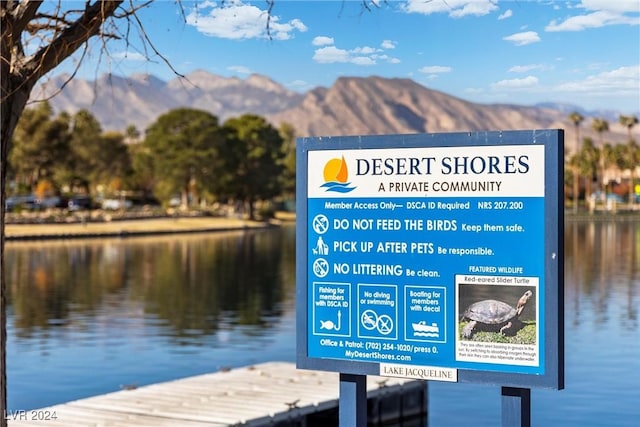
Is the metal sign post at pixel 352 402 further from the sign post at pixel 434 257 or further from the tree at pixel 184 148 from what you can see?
the tree at pixel 184 148

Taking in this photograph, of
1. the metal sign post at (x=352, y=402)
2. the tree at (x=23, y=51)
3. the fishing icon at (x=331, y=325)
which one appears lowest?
the metal sign post at (x=352, y=402)

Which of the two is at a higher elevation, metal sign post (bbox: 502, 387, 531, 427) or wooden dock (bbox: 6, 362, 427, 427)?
metal sign post (bbox: 502, 387, 531, 427)

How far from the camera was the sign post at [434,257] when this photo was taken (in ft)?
30.7

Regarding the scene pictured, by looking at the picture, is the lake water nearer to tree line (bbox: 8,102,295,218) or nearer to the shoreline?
the shoreline

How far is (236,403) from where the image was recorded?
57.6 ft

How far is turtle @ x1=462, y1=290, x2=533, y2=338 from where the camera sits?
9.46 meters

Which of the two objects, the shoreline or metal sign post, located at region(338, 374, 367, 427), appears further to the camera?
the shoreline

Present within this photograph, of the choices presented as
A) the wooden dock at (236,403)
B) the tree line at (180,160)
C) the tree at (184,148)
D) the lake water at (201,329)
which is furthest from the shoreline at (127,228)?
the wooden dock at (236,403)

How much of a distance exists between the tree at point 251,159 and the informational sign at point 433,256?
4958 inches

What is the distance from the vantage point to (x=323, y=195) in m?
10.3

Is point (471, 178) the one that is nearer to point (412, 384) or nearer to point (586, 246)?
point (412, 384)

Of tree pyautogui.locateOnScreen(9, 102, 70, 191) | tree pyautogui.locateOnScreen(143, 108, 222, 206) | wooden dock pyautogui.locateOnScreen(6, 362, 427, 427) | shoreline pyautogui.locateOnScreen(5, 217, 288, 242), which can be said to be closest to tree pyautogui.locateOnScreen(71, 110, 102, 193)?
tree pyautogui.locateOnScreen(9, 102, 70, 191)

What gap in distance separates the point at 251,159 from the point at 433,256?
138 metres

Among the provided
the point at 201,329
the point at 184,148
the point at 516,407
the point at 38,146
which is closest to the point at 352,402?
the point at 516,407
